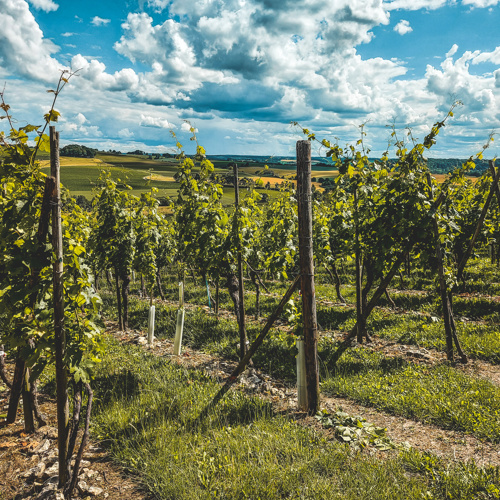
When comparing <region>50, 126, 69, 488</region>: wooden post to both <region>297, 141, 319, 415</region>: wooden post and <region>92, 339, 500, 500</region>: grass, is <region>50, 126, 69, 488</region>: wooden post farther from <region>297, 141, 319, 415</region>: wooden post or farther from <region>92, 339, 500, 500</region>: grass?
<region>297, 141, 319, 415</region>: wooden post

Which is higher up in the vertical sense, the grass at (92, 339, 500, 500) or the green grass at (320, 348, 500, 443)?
the grass at (92, 339, 500, 500)

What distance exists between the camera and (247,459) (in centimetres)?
356

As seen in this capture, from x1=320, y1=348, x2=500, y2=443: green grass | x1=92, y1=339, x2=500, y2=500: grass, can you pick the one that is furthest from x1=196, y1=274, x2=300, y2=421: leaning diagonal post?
x1=320, y1=348, x2=500, y2=443: green grass

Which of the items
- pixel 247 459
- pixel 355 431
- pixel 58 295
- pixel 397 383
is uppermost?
pixel 58 295

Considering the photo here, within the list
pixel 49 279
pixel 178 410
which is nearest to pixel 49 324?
pixel 49 279

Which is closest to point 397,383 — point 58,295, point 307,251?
point 307,251

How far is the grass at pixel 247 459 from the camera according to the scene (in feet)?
10.4

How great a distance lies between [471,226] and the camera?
1390 cm

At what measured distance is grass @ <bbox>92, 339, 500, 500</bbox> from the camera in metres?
3.16

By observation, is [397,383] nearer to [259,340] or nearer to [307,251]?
[259,340]

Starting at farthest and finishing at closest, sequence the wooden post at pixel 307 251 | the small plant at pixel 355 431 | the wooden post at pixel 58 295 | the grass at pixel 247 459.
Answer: the wooden post at pixel 307 251, the small plant at pixel 355 431, the grass at pixel 247 459, the wooden post at pixel 58 295

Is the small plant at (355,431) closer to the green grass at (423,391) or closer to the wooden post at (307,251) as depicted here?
the wooden post at (307,251)

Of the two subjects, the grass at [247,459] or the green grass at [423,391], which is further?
the green grass at [423,391]

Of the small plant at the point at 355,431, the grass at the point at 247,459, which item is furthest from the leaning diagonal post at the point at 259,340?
the small plant at the point at 355,431
